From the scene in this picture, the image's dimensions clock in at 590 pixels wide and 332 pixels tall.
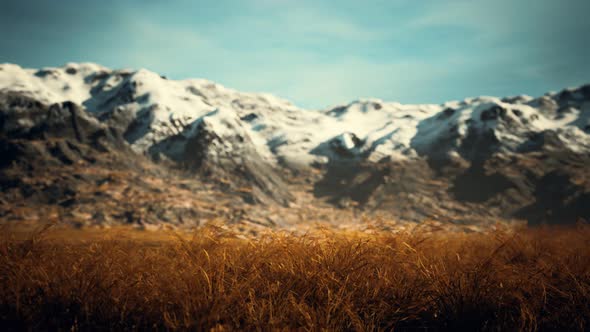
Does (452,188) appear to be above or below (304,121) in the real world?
below

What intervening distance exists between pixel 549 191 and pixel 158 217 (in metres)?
34.9

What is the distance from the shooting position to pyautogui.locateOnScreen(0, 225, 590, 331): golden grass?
1.78 meters

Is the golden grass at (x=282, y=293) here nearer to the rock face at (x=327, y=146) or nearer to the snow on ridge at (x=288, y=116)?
the rock face at (x=327, y=146)

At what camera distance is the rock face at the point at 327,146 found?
24297mm

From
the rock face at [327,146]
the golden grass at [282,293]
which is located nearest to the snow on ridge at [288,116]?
the rock face at [327,146]

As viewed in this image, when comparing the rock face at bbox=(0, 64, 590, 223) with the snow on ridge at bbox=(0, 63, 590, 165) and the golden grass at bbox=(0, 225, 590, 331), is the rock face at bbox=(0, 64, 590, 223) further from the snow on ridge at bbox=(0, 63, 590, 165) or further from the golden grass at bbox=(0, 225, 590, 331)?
the golden grass at bbox=(0, 225, 590, 331)

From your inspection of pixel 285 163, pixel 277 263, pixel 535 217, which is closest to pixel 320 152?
pixel 285 163

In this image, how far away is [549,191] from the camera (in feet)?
94.0

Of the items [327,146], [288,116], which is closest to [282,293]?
[327,146]

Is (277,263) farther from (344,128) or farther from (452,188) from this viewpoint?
(344,128)

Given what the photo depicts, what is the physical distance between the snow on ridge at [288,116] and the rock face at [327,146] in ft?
0.69

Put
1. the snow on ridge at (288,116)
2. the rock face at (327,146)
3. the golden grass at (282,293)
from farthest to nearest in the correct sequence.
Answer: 1. the snow on ridge at (288,116)
2. the rock face at (327,146)
3. the golden grass at (282,293)

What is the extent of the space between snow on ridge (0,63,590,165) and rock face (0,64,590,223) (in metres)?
0.21

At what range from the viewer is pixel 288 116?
170ft
